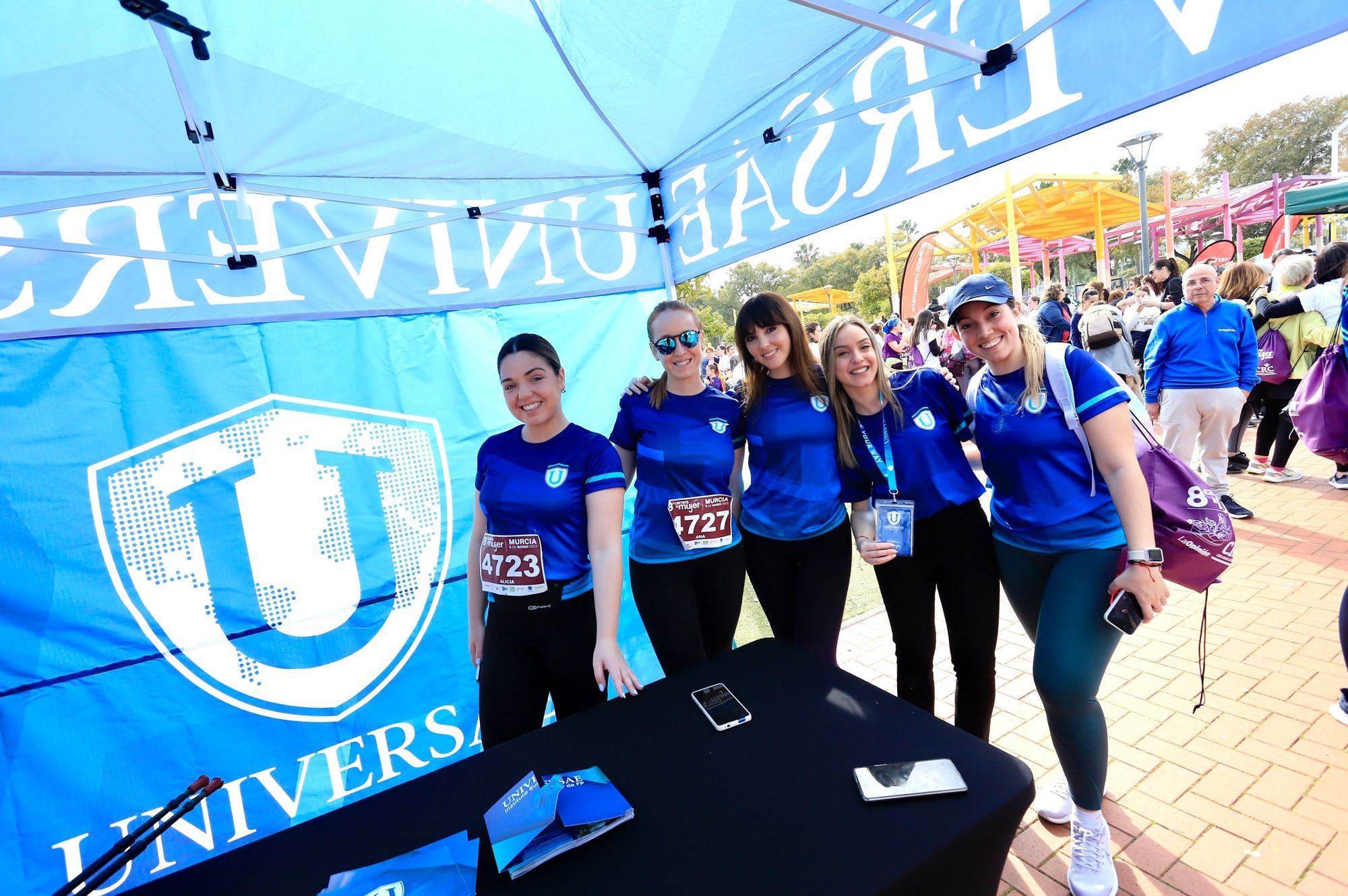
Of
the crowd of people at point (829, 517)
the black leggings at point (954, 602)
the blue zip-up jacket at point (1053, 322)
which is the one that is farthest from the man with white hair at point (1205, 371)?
the black leggings at point (954, 602)

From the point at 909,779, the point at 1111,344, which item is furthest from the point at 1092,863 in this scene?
the point at 1111,344

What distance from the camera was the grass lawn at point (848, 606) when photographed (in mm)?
3979

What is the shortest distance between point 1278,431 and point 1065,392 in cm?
546

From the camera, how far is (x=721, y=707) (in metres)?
1.43

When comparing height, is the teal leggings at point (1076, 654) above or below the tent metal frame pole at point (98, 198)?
below

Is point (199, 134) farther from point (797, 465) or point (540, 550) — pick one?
point (797, 465)

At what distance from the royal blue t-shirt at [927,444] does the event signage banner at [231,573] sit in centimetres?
195

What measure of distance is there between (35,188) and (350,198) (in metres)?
1.00

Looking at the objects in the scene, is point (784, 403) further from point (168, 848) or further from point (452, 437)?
point (168, 848)

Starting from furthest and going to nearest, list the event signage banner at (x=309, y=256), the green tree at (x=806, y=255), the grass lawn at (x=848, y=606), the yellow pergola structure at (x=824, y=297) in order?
1. the green tree at (x=806, y=255)
2. the yellow pergola structure at (x=824, y=297)
3. the grass lawn at (x=848, y=606)
4. the event signage banner at (x=309, y=256)

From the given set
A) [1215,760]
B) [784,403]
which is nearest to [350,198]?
[784,403]

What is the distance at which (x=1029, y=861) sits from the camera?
1992 mm

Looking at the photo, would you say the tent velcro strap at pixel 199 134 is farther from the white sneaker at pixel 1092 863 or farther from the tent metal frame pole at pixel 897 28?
the white sneaker at pixel 1092 863

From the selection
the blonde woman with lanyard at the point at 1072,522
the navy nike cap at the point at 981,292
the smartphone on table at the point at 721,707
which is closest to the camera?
the smartphone on table at the point at 721,707
